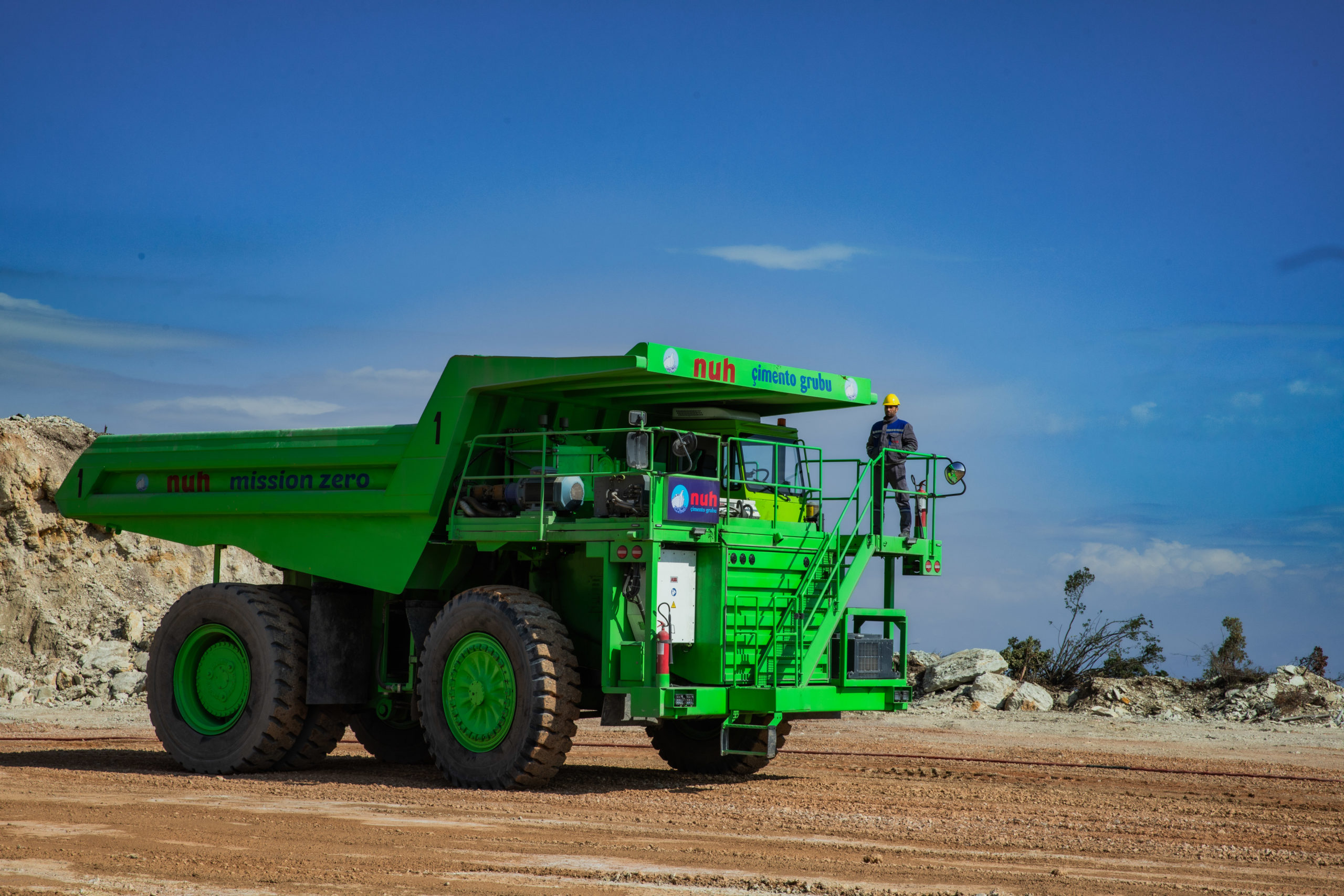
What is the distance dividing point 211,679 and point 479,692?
4163 millimetres

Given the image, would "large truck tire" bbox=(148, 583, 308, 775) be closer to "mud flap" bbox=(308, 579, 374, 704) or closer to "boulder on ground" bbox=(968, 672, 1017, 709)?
"mud flap" bbox=(308, 579, 374, 704)

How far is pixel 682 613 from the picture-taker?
13.1 meters

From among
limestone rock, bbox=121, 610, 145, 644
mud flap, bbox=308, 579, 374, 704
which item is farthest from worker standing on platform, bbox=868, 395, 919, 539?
limestone rock, bbox=121, 610, 145, 644

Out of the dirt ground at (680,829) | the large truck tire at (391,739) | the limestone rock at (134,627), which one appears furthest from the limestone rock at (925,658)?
the limestone rock at (134,627)

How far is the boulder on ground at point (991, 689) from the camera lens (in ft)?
80.4

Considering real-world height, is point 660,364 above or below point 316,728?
above

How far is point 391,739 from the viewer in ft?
54.2

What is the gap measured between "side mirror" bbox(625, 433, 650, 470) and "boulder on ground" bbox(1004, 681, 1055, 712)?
13253mm

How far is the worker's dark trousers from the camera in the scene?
14.6 metres

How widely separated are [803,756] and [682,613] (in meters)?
5.29

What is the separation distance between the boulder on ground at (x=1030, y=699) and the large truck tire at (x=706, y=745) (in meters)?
9.84

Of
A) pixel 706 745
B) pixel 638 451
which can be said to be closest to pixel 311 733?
pixel 706 745

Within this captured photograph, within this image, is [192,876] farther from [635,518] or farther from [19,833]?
[635,518]

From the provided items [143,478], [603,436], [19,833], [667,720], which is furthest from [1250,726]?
[19,833]
